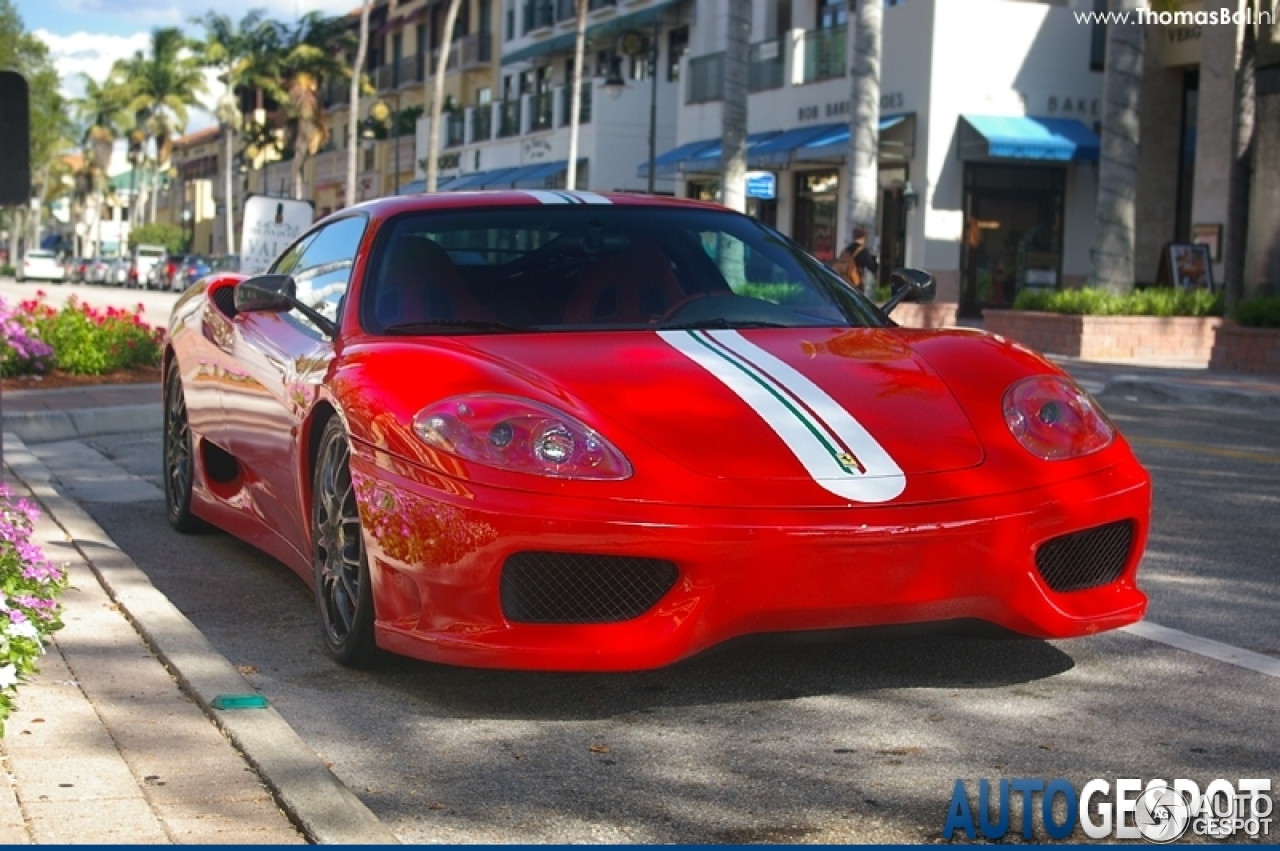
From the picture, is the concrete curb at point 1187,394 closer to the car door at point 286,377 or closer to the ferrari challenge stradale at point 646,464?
the ferrari challenge stradale at point 646,464

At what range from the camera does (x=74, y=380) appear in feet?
47.0

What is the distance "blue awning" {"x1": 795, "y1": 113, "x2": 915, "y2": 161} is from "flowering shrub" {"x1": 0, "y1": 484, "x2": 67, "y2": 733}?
29.4 m

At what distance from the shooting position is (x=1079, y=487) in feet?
15.2

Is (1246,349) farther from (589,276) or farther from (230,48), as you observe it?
(230,48)

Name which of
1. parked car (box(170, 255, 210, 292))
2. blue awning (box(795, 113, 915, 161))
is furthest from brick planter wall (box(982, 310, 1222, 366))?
parked car (box(170, 255, 210, 292))

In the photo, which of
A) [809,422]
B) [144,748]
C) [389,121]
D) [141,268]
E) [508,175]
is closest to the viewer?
[144,748]

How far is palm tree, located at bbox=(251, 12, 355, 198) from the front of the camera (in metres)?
70.9

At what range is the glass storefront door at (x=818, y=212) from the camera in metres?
38.0

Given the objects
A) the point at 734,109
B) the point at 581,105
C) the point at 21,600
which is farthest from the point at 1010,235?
the point at 21,600

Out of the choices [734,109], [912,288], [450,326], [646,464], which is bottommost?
[646,464]

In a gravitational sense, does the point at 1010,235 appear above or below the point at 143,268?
above

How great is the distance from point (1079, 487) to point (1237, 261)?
76.3 ft

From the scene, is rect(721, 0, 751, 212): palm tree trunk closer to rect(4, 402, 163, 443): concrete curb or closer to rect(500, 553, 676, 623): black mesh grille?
rect(4, 402, 163, 443): concrete curb

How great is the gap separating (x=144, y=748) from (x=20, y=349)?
10752 millimetres
